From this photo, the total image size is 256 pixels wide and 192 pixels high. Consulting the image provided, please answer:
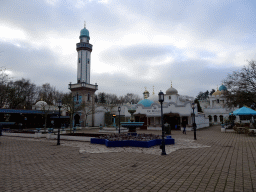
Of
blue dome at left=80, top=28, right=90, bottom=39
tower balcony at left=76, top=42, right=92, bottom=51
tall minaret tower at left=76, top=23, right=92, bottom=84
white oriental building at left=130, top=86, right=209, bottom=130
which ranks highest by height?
blue dome at left=80, top=28, right=90, bottom=39

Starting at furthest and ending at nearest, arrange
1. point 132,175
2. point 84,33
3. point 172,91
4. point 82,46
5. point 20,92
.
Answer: point 84,33, point 82,46, point 172,91, point 20,92, point 132,175

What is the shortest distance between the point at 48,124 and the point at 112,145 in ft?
107

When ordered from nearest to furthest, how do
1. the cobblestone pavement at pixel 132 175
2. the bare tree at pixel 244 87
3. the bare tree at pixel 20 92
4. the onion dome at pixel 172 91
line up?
the cobblestone pavement at pixel 132 175
the bare tree at pixel 244 87
the bare tree at pixel 20 92
the onion dome at pixel 172 91

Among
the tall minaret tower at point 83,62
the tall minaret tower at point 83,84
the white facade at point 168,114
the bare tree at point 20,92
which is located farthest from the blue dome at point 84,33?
the white facade at point 168,114

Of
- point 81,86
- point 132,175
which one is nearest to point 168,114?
point 81,86

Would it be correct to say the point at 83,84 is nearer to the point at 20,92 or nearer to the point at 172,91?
the point at 20,92

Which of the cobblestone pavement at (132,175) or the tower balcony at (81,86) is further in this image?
the tower balcony at (81,86)

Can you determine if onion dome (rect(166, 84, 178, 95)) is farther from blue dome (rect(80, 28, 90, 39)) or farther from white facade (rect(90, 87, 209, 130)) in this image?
Result: blue dome (rect(80, 28, 90, 39))

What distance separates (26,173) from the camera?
6480 millimetres

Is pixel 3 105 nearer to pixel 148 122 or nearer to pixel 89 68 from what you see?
pixel 89 68

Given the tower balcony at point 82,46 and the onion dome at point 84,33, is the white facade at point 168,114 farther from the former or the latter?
the onion dome at point 84,33

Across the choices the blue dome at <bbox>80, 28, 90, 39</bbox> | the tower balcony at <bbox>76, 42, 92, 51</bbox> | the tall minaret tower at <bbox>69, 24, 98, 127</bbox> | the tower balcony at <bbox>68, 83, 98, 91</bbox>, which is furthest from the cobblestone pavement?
the blue dome at <bbox>80, 28, 90, 39</bbox>

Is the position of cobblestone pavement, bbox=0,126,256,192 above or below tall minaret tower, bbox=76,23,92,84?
below

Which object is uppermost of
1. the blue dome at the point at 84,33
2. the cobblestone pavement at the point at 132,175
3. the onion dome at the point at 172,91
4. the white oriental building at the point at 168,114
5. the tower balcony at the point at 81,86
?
the blue dome at the point at 84,33
